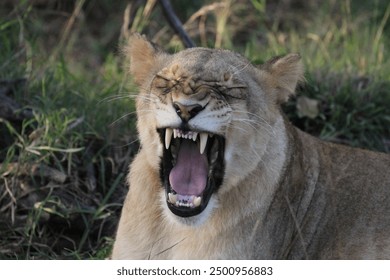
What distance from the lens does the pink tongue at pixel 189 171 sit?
3.88 metres

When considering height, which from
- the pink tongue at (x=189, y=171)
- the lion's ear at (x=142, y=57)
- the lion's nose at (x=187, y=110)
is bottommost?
the pink tongue at (x=189, y=171)

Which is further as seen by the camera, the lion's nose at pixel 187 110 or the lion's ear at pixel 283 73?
the lion's ear at pixel 283 73

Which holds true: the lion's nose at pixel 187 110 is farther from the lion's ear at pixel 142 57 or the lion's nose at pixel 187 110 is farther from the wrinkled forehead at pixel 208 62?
the lion's ear at pixel 142 57

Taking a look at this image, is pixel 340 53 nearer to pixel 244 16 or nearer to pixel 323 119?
pixel 323 119

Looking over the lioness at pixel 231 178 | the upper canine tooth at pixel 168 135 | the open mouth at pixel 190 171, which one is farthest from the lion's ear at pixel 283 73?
the upper canine tooth at pixel 168 135

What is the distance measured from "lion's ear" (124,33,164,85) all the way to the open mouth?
1.47ft

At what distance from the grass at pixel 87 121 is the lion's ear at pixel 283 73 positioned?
637mm

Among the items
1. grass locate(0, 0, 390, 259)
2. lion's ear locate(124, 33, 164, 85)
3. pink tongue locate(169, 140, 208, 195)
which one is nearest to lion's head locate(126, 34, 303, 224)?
pink tongue locate(169, 140, 208, 195)

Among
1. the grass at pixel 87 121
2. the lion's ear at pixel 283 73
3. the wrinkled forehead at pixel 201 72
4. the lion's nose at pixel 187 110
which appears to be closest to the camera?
the lion's nose at pixel 187 110

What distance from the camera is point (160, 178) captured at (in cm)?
397

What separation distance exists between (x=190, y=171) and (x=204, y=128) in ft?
1.02

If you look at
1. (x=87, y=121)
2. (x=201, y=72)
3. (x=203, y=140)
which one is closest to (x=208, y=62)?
(x=201, y=72)

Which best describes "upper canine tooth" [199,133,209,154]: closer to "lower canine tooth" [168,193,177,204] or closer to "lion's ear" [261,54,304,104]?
"lower canine tooth" [168,193,177,204]

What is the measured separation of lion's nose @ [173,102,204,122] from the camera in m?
3.60
